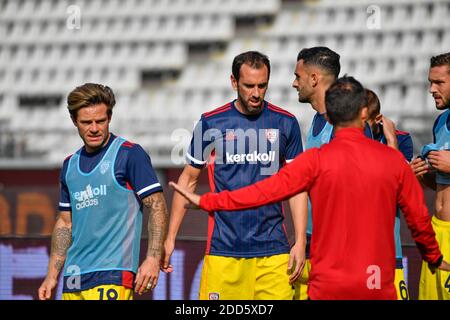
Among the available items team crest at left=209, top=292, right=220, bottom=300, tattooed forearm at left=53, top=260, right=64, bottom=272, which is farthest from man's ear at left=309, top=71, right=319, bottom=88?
tattooed forearm at left=53, top=260, right=64, bottom=272

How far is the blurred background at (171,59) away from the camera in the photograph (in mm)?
21406

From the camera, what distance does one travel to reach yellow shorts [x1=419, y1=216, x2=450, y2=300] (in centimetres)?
615

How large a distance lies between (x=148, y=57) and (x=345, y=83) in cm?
2082

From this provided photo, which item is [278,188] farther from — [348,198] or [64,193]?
[64,193]

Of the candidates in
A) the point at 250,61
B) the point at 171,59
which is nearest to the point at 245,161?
the point at 250,61

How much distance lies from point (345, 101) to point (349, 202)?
486 mm

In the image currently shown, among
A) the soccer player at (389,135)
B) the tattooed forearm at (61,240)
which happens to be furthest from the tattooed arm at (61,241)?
the soccer player at (389,135)

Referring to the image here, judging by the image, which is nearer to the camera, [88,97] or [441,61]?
[88,97]

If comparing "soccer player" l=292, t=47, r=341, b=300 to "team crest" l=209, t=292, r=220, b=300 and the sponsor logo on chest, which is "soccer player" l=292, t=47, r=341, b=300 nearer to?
"team crest" l=209, t=292, r=220, b=300

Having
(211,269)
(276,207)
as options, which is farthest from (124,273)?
(276,207)

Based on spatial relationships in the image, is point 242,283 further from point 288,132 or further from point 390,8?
point 390,8

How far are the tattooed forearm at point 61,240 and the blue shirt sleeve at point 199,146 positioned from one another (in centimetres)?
96

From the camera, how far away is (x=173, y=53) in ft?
81.3

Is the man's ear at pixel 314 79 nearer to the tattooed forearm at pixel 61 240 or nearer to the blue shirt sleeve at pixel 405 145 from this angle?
the blue shirt sleeve at pixel 405 145
